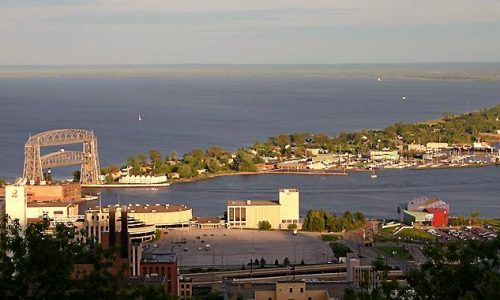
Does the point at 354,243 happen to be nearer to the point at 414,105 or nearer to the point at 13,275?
the point at 13,275

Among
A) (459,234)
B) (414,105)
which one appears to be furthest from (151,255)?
(414,105)

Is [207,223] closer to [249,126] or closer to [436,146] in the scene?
[436,146]

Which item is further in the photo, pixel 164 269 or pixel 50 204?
pixel 50 204

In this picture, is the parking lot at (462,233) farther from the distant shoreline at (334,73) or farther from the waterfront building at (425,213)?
the distant shoreline at (334,73)

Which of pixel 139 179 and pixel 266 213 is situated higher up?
pixel 139 179

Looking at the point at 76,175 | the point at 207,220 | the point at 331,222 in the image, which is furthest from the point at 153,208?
the point at 76,175

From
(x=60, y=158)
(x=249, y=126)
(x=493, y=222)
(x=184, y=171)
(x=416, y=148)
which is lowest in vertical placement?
(x=493, y=222)

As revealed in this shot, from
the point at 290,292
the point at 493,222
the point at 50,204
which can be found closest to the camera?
the point at 290,292
